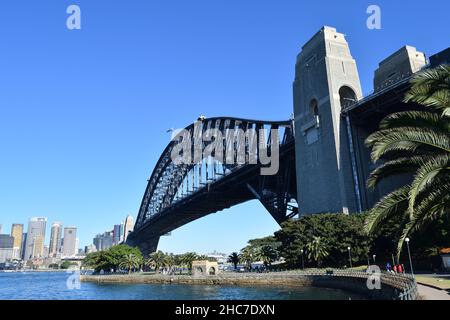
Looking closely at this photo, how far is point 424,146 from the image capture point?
1135 cm

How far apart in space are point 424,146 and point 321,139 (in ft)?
179

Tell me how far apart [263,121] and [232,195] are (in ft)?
85.8

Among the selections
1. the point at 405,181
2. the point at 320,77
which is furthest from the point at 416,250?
the point at 320,77

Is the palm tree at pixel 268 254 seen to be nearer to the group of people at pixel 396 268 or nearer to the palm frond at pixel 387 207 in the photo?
the group of people at pixel 396 268

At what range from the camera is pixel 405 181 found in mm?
57031

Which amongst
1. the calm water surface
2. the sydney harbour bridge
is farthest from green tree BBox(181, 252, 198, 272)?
the calm water surface

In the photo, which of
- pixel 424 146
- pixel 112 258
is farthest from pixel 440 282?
pixel 112 258

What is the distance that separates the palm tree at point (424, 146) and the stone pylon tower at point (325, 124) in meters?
→ 47.5

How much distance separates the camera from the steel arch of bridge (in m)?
85.9

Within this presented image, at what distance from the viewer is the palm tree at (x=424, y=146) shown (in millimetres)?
11008

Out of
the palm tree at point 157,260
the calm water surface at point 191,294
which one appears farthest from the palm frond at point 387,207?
the palm tree at point 157,260

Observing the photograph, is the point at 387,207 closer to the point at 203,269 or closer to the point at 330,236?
the point at 330,236

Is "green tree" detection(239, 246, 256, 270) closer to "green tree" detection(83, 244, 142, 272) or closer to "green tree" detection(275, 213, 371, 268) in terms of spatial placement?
"green tree" detection(275, 213, 371, 268)
